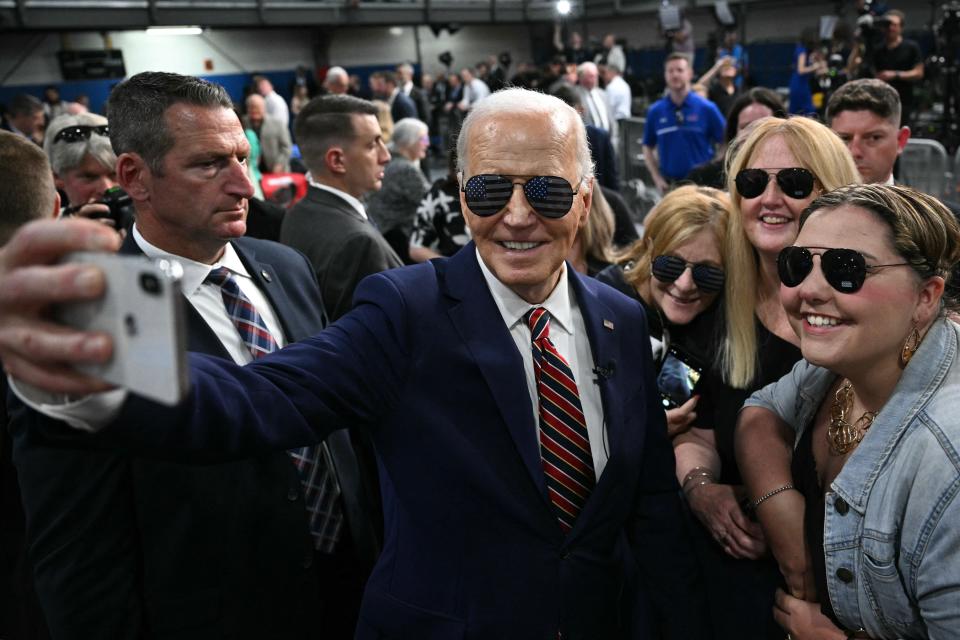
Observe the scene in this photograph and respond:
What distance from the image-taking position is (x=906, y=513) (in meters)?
1.43

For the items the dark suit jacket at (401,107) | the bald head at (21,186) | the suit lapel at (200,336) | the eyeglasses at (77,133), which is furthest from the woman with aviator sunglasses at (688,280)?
the dark suit jacket at (401,107)

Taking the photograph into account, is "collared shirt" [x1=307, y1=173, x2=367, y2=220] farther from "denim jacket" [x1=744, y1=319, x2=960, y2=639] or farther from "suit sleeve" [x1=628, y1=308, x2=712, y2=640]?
"denim jacket" [x1=744, y1=319, x2=960, y2=639]

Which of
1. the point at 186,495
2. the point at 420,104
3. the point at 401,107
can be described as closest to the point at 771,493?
the point at 186,495

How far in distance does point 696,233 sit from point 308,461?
143 centimetres

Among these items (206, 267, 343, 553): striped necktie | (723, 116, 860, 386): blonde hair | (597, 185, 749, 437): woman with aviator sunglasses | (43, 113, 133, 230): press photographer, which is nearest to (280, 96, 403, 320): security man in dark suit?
(43, 113, 133, 230): press photographer

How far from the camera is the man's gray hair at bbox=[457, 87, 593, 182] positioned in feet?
5.08

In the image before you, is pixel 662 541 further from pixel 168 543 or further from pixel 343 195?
pixel 343 195

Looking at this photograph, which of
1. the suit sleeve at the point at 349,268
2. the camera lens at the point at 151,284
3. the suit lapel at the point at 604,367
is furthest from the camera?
the suit sleeve at the point at 349,268

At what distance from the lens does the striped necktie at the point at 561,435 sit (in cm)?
156

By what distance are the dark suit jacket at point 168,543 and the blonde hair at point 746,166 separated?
54.7 inches

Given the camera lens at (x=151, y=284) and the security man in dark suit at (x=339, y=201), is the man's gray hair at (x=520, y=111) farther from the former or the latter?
Answer: the security man in dark suit at (x=339, y=201)

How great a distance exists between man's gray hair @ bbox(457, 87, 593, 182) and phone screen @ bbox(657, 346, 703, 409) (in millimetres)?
950

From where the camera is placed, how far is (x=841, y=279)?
1546mm

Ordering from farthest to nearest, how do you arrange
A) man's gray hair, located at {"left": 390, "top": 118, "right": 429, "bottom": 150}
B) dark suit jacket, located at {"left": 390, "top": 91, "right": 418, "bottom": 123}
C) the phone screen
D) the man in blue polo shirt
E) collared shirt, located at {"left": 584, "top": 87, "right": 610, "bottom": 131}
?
dark suit jacket, located at {"left": 390, "top": 91, "right": 418, "bottom": 123} < collared shirt, located at {"left": 584, "top": 87, "right": 610, "bottom": 131} < the man in blue polo shirt < man's gray hair, located at {"left": 390, "top": 118, "right": 429, "bottom": 150} < the phone screen
